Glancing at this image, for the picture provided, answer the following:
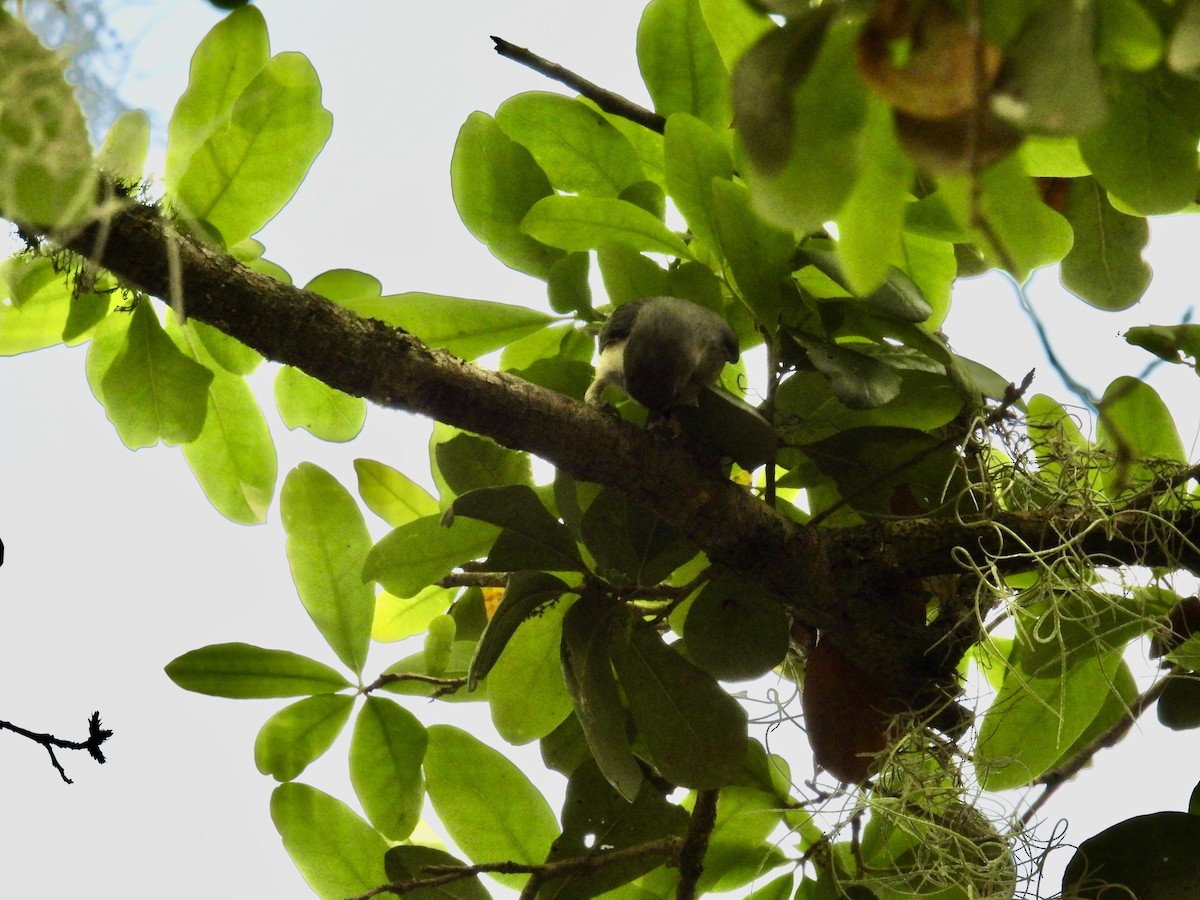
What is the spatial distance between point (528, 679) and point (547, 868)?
0.26 m

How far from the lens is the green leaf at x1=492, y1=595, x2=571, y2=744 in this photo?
141 centimetres

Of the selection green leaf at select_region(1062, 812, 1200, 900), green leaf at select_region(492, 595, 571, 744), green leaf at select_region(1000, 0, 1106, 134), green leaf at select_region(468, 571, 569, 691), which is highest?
green leaf at select_region(1000, 0, 1106, 134)

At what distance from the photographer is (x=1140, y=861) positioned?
46.0 inches

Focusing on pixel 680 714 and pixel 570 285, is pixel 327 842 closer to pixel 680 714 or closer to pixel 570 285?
pixel 680 714

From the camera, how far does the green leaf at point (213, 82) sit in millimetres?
1282

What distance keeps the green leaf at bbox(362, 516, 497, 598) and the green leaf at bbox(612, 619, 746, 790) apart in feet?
0.78

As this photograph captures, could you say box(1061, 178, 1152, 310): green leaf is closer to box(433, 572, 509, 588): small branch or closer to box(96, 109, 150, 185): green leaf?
box(433, 572, 509, 588): small branch

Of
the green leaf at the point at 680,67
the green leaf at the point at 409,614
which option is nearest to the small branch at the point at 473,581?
the green leaf at the point at 409,614

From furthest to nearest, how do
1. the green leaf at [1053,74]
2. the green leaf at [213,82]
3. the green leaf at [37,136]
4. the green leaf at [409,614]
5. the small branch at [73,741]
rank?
1. the green leaf at [409,614]
2. the green leaf at [213,82]
3. the small branch at [73,741]
4. the green leaf at [37,136]
5. the green leaf at [1053,74]

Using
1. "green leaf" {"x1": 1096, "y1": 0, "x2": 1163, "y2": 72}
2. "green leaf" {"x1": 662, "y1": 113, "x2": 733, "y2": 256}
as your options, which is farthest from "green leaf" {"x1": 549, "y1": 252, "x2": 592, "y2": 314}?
"green leaf" {"x1": 1096, "y1": 0, "x2": 1163, "y2": 72}

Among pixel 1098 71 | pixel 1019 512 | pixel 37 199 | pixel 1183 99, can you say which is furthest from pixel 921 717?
pixel 37 199

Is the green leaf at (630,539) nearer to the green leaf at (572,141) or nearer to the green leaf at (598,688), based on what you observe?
the green leaf at (598,688)

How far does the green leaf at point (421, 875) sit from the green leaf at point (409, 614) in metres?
0.46

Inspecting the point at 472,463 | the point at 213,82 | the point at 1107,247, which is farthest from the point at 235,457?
the point at 1107,247
